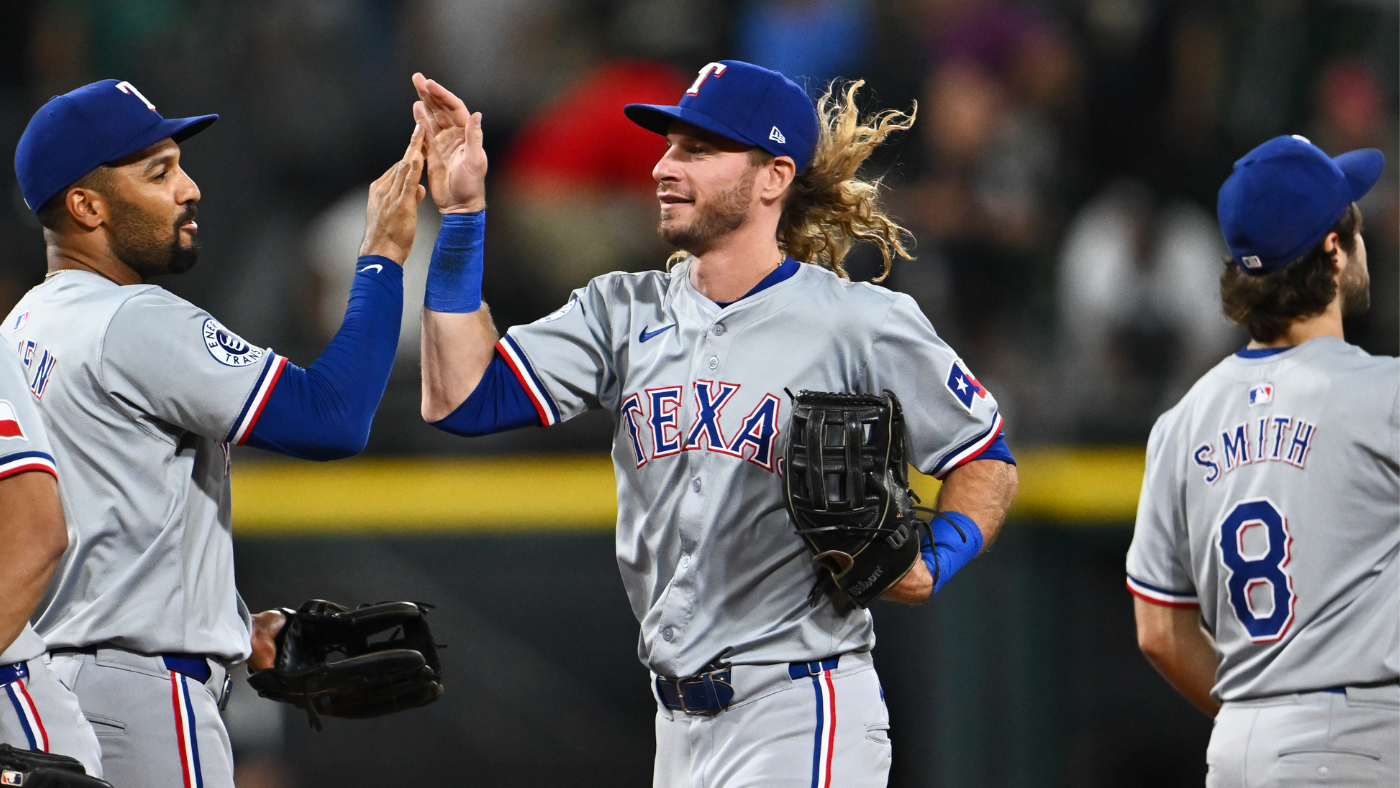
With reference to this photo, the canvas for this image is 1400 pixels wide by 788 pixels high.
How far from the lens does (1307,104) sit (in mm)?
7945

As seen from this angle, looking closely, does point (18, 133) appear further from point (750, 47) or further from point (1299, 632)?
point (1299, 632)

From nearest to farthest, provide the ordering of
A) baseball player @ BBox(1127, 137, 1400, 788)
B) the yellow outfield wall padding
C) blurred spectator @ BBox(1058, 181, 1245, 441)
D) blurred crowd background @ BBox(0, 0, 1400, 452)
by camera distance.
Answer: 1. baseball player @ BBox(1127, 137, 1400, 788)
2. the yellow outfield wall padding
3. blurred spectator @ BBox(1058, 181, 1245, 441)
4. blurred crowd background @ BBox(0, 0, 1400, 452)

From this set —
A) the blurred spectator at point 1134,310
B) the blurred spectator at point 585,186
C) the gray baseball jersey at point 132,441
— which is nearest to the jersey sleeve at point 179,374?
the gray baseball jersey at point 132,441

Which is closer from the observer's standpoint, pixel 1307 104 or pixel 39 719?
pixel 39 719

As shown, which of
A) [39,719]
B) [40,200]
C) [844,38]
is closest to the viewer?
[39,719]

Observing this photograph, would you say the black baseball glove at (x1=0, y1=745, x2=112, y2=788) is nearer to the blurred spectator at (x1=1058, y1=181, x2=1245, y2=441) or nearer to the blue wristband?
the blue wristband

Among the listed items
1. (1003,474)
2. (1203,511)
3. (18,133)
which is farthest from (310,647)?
(18,133)

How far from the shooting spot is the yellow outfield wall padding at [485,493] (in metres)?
6.49

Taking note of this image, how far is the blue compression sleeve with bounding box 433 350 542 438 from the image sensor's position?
11.4 ft

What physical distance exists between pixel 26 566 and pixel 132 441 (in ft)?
1.93

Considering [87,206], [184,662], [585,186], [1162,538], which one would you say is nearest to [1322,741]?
[1162,538]

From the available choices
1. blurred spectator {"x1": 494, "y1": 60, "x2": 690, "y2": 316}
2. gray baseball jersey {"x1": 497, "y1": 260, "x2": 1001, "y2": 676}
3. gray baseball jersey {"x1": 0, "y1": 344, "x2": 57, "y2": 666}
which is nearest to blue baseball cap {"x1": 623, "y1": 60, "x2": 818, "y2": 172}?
gray baseball jersey {"x1": 497, "y1": 260, "x2": 1001, "y2": 676}

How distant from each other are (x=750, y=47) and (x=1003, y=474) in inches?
210

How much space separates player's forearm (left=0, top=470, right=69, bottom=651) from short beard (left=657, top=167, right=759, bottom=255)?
4.59 ft
